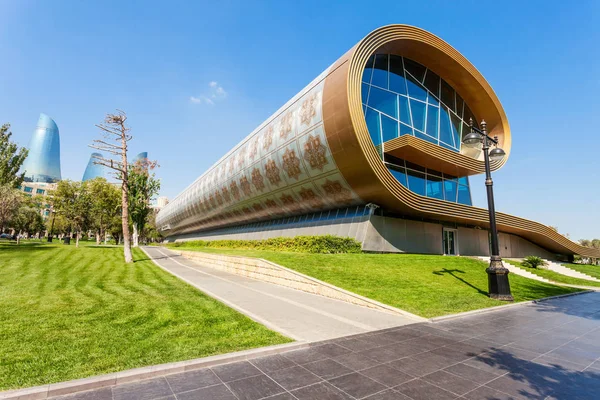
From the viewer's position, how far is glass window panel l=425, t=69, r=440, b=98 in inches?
1094

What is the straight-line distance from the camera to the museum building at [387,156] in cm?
2053

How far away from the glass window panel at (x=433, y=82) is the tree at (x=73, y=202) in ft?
144

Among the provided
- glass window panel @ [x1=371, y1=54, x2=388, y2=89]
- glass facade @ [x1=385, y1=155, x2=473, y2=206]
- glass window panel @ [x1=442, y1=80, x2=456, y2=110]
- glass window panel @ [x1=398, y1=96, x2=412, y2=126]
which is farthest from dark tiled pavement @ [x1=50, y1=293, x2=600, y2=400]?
glass window panel @ [x1=442, y1=80, x2=456, y2=110]

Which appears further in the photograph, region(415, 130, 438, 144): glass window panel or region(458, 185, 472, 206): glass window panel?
region(458, 185, 472, 206): glass window panel

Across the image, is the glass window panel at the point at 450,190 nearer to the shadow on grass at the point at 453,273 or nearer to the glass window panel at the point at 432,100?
the glass window panel at the point at 432,100

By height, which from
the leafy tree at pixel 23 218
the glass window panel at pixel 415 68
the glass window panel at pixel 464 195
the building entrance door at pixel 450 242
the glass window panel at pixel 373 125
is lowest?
the building entrance door at pixel 450 242

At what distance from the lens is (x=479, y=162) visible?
84.7 feet

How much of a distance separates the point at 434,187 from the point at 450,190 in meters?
2.28

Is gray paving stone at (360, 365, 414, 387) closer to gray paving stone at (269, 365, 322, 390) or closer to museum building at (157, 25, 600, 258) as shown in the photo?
gray paving stone at (269, 365, 322, 390)

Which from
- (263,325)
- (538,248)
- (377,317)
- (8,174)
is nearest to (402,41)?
(377,317)

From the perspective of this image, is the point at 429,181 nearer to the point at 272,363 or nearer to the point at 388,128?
the point at 388,128

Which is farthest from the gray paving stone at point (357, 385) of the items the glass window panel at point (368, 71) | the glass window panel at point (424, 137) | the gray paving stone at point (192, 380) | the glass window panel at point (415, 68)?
the glass window panel at point (415, 68)

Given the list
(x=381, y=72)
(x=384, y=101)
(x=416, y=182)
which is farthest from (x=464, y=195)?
(x=381, y=72)

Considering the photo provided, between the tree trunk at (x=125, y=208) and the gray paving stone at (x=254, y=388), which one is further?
the tree trunk at (x=125, y=208)
